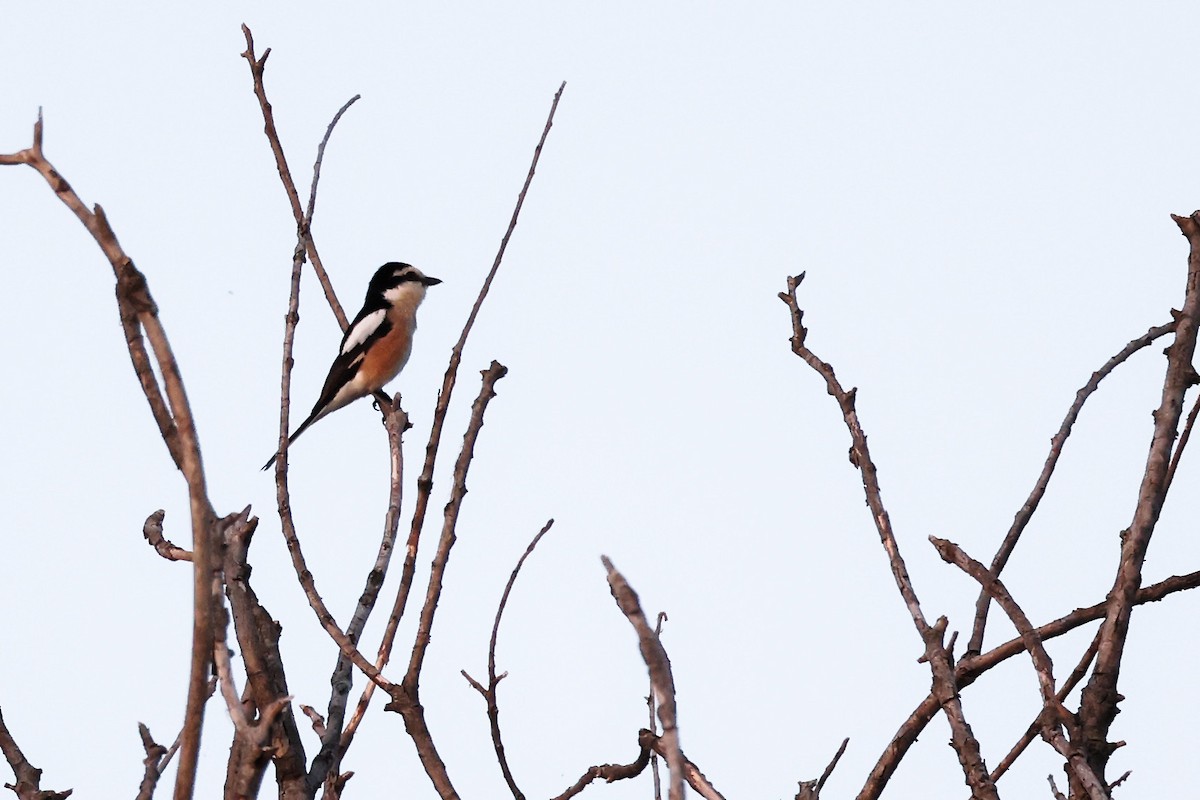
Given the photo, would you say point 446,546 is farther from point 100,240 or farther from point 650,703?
point 100,240

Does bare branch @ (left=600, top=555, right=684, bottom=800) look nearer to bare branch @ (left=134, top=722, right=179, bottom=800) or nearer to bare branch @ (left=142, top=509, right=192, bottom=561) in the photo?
bare branch @ (left=134, top=722, right=179, bottom=800)

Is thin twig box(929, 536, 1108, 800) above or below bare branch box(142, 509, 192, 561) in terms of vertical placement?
below

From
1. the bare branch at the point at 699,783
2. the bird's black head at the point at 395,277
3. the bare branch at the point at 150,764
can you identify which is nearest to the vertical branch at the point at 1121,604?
the bare branch at the point at 699,783

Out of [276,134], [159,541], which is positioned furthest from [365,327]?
[159,541]

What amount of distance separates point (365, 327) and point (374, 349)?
0.25 metres

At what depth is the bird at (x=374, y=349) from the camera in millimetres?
10531

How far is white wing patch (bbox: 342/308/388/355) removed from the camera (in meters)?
10.7

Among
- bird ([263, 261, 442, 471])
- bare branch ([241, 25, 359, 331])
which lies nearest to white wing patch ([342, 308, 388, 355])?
bird ([263, 261, 442, 471])

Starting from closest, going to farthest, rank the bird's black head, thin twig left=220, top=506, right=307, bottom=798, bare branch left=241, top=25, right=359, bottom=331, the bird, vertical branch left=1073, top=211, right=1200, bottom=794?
vertical branch left=1073, top=211, right=1200, bottom=794, thin twig left=220, top=506, right=307, bottom=798, bare branch left=241, top=25, right=359, bottom=331, the bird, the bird's black head

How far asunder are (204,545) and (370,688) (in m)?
1.89

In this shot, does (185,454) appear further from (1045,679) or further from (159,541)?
(159,541)

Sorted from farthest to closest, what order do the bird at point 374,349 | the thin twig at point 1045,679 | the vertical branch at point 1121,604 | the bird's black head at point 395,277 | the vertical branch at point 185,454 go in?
the bird's black head at point 395,277 → the bird at point 374,349 → the vertical branch at point 1121,604 → the thin twig at point 1045,679 → the vertical branch at point 185,454

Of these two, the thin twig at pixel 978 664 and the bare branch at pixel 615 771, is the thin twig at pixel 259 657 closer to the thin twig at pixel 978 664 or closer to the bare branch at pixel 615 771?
the bare branch at pixel 615 771

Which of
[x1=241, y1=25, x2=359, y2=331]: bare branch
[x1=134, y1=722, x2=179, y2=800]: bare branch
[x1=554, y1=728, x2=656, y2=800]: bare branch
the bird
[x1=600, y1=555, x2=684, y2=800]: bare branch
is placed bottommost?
[x1=600, y1=555, x2=684, y2=800]: bare branch
